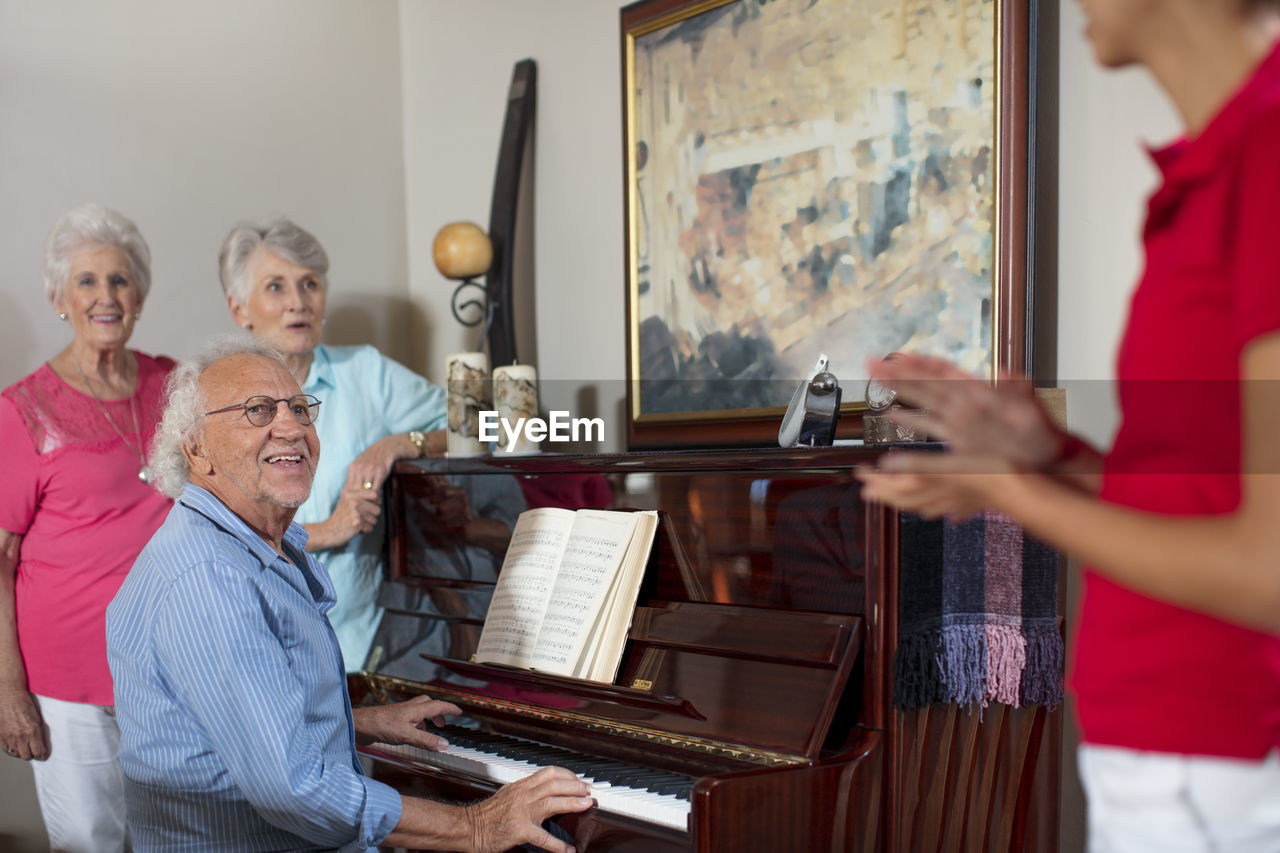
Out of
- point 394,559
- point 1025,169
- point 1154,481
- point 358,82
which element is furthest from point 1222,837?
point 358,82

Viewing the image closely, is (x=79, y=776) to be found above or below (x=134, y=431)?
below

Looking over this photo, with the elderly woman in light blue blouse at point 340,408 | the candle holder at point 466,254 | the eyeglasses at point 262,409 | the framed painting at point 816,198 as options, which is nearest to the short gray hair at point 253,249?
the elderly woman in light blue blouse at point 340,408

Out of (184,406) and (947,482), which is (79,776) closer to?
(184,406)

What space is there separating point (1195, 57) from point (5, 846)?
3236 mm

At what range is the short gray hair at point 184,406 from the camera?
5.94 feet

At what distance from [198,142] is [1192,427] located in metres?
3.18

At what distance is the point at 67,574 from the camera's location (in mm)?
2547

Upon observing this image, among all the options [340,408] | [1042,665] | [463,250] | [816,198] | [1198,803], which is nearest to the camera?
[1198,803]

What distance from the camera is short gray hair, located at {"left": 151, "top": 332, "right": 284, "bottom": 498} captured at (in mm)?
1810

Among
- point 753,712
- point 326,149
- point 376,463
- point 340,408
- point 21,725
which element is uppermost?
point 326,149

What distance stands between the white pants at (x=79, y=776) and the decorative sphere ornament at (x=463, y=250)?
1406 mm

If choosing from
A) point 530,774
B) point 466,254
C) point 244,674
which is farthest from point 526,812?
point 466,254

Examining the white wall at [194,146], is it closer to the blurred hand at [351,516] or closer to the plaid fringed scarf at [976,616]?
the blurred hand at [351,516]

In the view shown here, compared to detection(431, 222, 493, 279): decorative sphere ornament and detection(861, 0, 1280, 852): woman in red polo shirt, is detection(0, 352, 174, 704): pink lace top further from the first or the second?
detection(861, 0, 1280, 852): woman in red polo shirt
